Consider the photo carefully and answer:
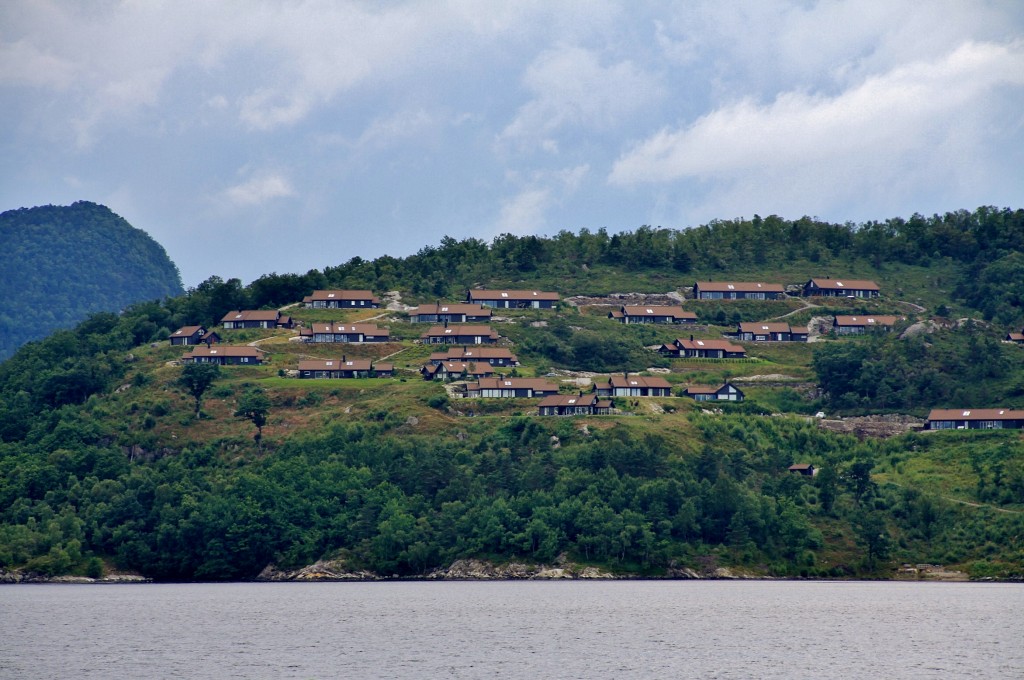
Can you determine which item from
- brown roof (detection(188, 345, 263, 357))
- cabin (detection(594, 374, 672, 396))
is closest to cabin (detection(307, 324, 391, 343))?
brown roof (detection(188, 345, 263, 357))

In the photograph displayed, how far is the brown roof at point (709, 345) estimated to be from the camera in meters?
190

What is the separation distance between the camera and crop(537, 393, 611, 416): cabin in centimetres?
15925

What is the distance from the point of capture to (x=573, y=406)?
523ft

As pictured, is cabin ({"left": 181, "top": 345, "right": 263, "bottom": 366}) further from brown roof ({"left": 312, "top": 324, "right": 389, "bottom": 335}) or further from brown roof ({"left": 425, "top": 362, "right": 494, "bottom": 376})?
brown roof ({"left": 425, "top": 362, "right": 494, "bottom": 376})

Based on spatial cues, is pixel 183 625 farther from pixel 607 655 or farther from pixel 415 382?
pixel 415 382

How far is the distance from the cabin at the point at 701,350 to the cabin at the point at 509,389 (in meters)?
28.8

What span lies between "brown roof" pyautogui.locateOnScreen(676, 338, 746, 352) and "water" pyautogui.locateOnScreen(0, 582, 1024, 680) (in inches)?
2750

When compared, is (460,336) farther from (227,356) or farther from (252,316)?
(227,356)

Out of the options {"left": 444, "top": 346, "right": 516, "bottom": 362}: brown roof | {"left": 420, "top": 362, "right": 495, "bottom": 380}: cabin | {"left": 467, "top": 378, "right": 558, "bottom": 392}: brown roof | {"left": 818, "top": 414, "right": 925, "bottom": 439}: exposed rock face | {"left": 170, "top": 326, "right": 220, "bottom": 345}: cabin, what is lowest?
{"left": 818, "top": 414, "right": 925, "bottom": 439}: exposed rock face

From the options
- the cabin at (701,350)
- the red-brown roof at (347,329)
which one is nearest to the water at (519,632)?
the red-brown roof at (347,329)

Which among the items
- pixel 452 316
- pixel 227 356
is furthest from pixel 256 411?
pixel 452 316

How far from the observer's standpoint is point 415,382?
16900cm

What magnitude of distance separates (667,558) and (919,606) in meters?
32.1

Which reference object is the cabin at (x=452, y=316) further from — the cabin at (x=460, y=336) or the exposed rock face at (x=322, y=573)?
the exposed rock face at (x=322, y=573)
